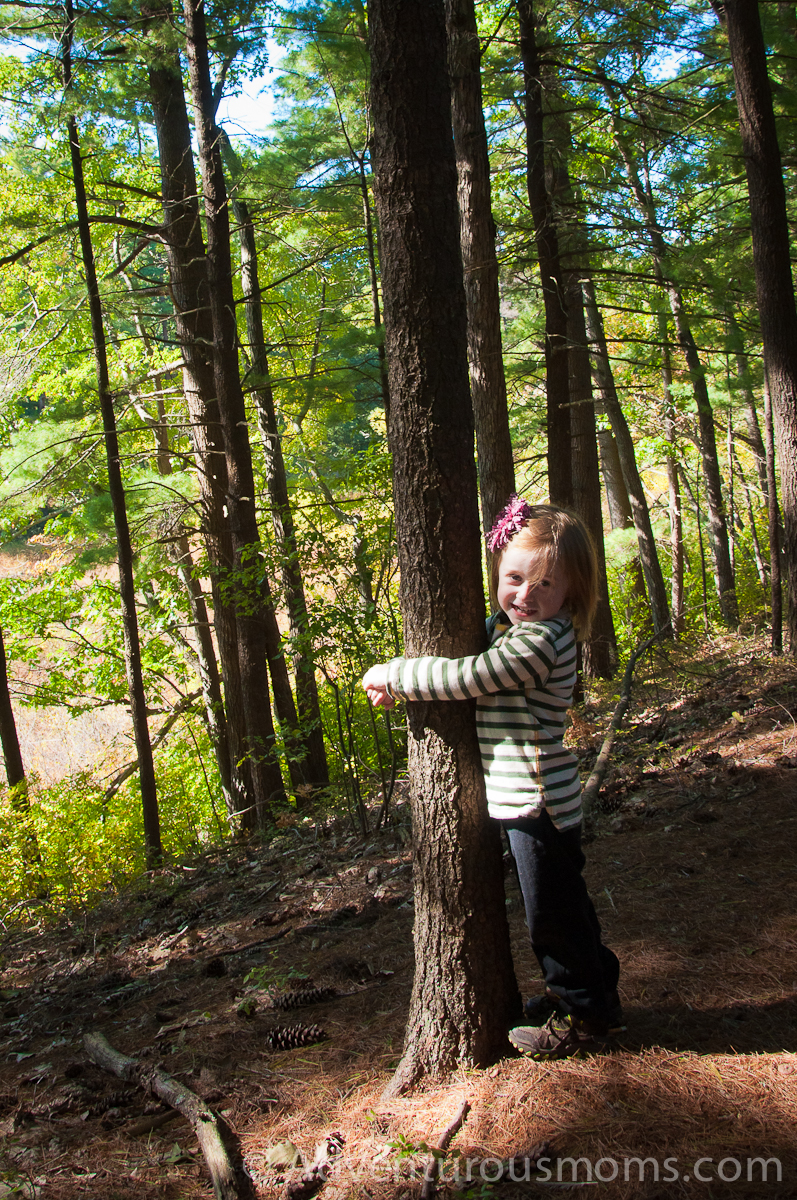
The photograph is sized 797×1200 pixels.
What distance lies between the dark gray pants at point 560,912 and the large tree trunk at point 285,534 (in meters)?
4.75

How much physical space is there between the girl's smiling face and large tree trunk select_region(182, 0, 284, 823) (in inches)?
239

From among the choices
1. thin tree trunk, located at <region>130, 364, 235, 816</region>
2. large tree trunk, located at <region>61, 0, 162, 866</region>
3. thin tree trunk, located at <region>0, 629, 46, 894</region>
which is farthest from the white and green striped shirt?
thin tree trunk, located at <region>130, 364, 235, 816</region>

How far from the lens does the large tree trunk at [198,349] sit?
10062 mm

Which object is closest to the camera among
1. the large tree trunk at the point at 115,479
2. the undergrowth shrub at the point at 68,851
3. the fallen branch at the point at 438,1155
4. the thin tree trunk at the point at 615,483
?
the fallen branch at the point at 438,1155

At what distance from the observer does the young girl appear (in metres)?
2.48

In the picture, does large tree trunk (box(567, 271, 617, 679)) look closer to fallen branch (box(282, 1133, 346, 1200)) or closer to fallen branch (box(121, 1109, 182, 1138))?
fallen branch (box(121, 1109, 182, 1138))

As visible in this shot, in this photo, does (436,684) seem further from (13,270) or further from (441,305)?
(13,270)

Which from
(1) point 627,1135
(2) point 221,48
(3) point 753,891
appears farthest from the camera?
(2) point 221,48

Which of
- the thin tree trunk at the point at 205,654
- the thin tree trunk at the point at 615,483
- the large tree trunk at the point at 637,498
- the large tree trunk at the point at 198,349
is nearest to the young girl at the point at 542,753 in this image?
the large tree trunk at the point at 198,349

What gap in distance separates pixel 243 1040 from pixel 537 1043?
1377mm

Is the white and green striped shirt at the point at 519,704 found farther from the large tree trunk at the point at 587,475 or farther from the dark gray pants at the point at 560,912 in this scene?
the large tree trunk at the point at 587,475

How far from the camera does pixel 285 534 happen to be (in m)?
9.32

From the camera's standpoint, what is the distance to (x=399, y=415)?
103 inches

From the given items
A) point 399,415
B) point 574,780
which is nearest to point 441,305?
point 399,415
